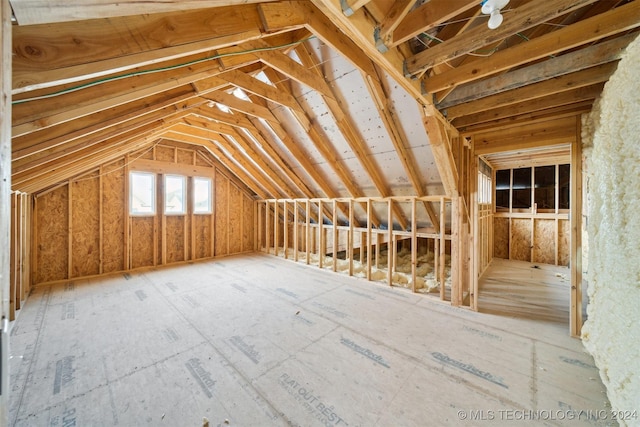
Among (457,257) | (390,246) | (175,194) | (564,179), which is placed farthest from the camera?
(564,179)

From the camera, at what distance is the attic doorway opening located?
286 cm

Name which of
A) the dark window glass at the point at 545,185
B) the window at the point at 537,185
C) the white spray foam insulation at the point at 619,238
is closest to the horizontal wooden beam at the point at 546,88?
the white spray foam insulation at the point at 619,238

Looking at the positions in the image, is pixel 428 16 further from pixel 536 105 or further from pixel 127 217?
pixel 127 217

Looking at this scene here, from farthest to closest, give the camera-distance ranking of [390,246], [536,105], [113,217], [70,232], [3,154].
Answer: [113,217] < [70,232] < [390,246] < [536,105] < [3,154]

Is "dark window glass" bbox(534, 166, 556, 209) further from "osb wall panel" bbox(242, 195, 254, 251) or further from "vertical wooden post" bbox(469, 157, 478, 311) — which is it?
"osb wall panel" bbox(242, 195, 254, 251)

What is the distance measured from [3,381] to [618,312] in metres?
2.99

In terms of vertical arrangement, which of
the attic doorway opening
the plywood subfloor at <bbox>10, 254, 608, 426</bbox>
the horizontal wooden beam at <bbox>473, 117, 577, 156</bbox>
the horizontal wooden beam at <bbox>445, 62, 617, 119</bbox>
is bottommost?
the plywood subfloor at <bbox>10, 254, 608, 426</bbox>

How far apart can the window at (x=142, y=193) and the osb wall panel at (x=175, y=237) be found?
446mm

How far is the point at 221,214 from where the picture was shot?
6219 millimetres

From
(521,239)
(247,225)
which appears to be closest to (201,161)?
(247,225)

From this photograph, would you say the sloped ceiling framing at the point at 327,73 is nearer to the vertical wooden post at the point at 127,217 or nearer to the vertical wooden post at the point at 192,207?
the vertical wooden post at the point at 127,217

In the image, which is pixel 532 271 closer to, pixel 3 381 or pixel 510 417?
pixel 510 417

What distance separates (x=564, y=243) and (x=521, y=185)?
268 cm

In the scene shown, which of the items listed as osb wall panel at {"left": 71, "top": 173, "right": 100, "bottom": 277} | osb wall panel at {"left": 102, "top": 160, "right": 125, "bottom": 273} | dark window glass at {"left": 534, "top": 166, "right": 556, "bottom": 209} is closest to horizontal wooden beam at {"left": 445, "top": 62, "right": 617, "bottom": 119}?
osb wall panel at {"left": 102, "top": 160, "right": 125, "bottom": 273}
